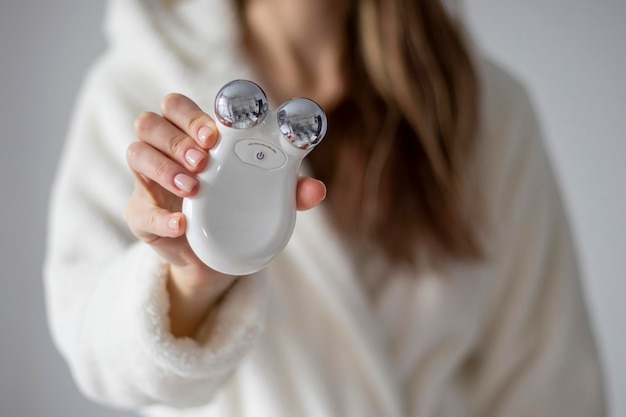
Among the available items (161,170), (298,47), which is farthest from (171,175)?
(298,47)

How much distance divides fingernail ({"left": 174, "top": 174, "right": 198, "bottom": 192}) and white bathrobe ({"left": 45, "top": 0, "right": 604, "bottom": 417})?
16 centimetres

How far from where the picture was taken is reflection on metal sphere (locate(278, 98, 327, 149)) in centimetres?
32

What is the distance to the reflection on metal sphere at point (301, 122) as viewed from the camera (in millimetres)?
322

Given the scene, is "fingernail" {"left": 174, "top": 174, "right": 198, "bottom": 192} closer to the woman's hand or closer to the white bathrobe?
the woman's hand

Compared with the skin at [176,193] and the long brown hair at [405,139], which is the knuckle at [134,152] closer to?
the skin at [176,193]

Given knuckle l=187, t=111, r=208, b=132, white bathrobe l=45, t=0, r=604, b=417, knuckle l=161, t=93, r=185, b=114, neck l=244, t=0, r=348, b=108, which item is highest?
neck l=244, t=0, r=348, b=108

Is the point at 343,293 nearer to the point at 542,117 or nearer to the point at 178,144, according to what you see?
the point at 178,144

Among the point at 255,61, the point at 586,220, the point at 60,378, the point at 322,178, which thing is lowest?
the point at 60,378

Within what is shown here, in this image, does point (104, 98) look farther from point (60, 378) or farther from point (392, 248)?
point (60, 378)

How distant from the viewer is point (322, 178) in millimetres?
669

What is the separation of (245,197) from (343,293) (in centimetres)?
27

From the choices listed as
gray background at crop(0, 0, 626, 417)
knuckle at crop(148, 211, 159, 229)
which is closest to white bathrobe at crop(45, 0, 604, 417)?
knuckle at crop(148, 211, 159, 229)

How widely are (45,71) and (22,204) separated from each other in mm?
178

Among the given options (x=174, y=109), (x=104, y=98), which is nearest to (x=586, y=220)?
(x=104, y=98)
